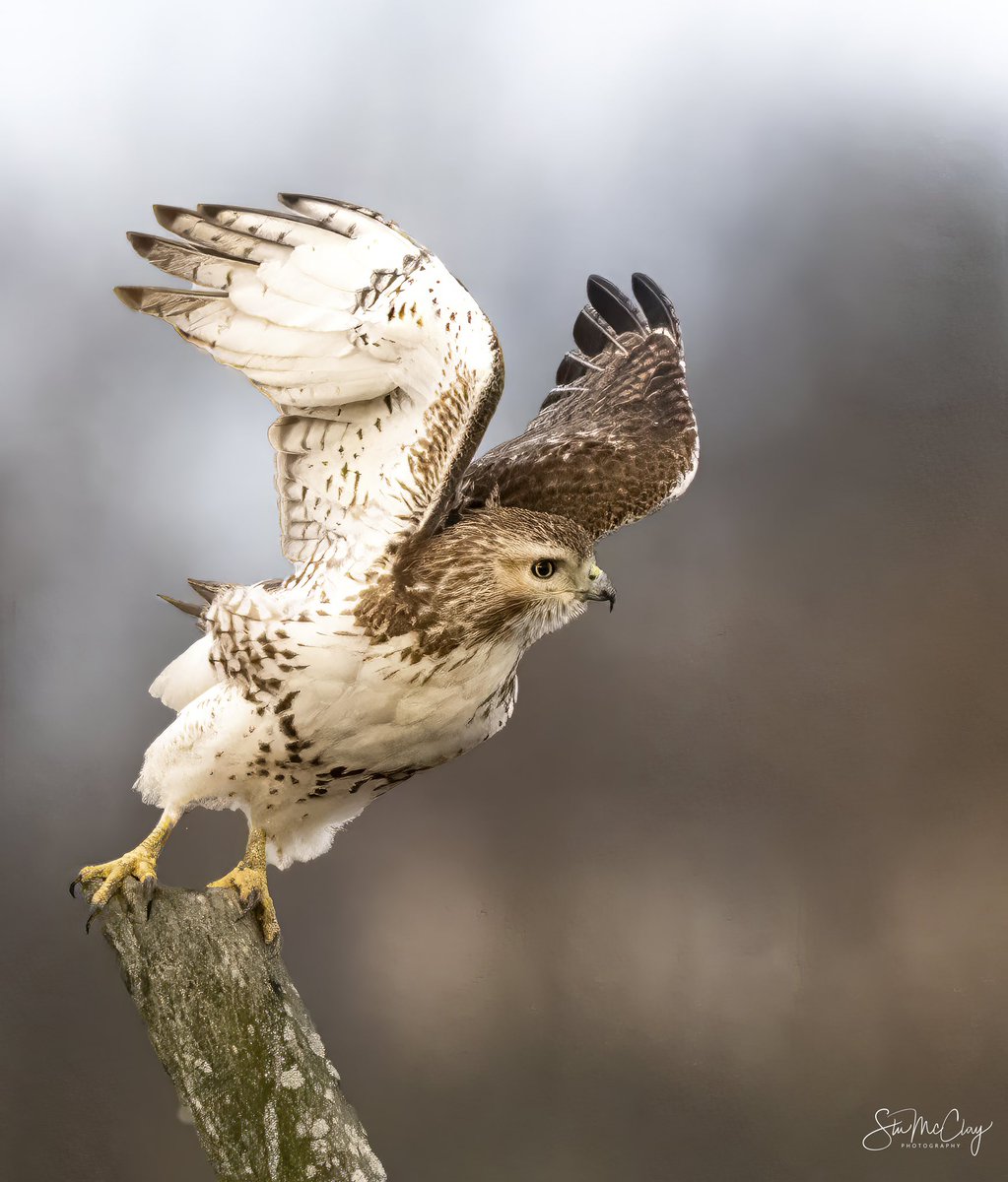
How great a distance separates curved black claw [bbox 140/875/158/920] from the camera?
2102 mm

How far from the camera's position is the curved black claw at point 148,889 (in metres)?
2.10

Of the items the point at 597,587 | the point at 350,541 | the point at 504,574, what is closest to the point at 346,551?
the point at 350,541

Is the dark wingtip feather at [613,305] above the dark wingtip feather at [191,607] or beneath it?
above

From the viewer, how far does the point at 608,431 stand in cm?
269

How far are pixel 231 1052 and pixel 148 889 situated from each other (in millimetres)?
296

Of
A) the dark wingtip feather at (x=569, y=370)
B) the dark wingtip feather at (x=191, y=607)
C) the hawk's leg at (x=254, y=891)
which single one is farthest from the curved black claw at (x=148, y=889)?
the dark wingtip feather at (x=569, y=370)

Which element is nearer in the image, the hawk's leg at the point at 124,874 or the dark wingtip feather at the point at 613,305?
the hawk's leg at the point at 124,874

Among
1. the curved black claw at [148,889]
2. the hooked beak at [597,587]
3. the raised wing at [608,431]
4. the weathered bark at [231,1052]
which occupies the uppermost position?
the raised wing at [608,431]

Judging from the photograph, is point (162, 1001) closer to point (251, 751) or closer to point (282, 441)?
point (251, 751)

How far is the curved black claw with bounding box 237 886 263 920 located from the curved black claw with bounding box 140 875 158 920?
0.17 metres

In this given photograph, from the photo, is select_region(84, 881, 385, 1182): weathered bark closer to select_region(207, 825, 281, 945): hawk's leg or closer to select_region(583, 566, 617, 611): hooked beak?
select_region(207, 825, 281, 945): hawk's leg

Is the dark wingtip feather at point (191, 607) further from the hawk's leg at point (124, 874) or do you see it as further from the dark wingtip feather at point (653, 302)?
the dark wingtip feather at point (653, 302)

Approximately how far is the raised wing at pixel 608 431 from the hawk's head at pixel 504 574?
28 cm

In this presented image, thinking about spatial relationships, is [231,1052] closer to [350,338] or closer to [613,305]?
[350,338]
